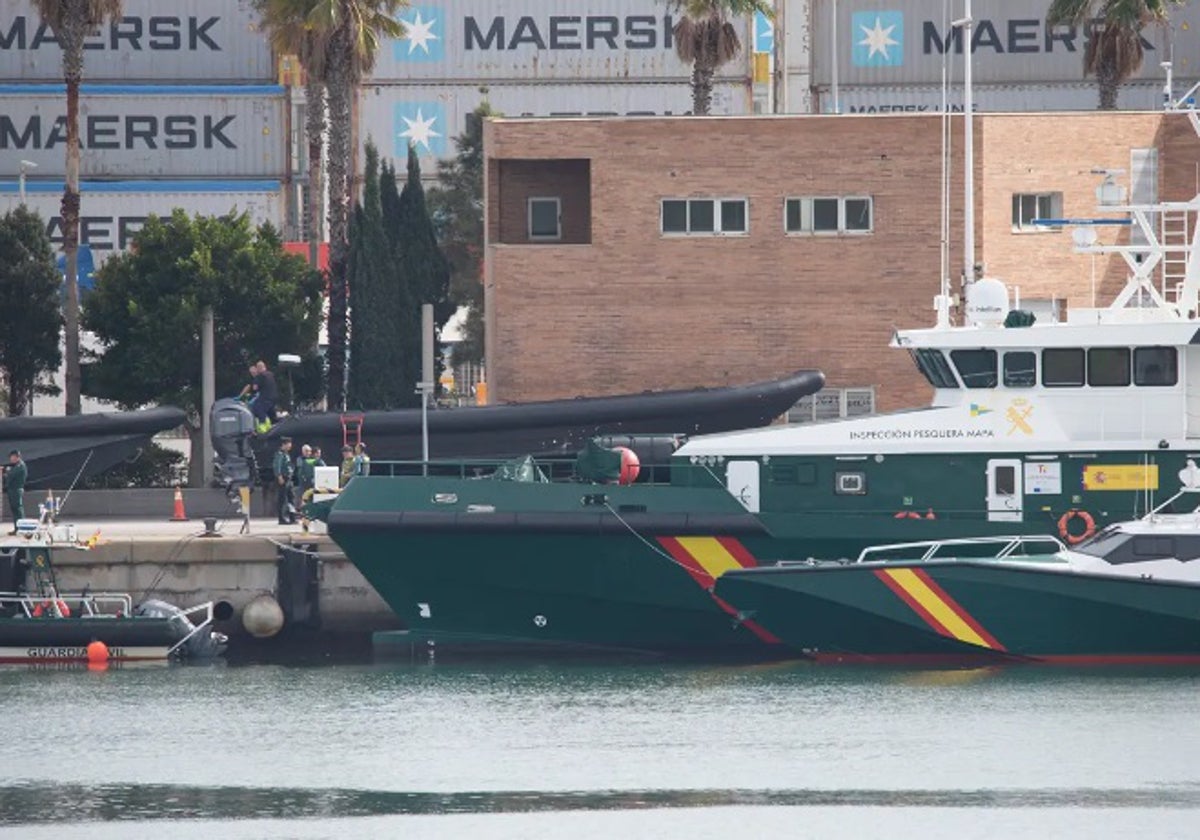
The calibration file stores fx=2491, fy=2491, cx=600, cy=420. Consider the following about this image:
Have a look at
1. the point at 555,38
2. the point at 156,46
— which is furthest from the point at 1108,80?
the point at 156,46

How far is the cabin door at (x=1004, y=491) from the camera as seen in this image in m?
29.2

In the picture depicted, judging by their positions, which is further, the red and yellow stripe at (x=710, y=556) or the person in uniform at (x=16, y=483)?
the person in uniform at (x=16, y=483)

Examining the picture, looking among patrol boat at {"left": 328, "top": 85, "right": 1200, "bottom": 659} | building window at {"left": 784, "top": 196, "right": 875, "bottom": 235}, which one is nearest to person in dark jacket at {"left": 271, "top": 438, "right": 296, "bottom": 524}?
patrol boat at {"left": 328, "top": 85, "right": 1200, "bottom": 659}

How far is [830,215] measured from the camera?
39594mm

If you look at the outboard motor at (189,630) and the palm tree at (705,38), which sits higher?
the palm tree at (705,38)

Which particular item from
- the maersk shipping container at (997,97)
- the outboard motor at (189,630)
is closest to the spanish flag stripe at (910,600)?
the outboard motor at (189,630)

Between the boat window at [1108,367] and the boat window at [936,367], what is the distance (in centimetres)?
158

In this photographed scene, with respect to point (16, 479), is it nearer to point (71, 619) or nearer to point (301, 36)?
point (71, 619)

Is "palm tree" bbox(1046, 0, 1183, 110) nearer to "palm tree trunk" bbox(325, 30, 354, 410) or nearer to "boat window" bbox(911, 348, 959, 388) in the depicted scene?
"palm tree trunk" bbox(325, 30, 354, 410)

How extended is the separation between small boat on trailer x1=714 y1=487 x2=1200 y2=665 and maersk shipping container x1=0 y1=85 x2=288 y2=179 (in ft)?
146

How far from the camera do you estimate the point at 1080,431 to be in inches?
1151

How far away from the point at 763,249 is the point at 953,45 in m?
29.6

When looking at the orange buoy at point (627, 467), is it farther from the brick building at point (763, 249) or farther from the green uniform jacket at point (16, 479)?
the brick building at point (763, 249)

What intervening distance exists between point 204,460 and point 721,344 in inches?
347
